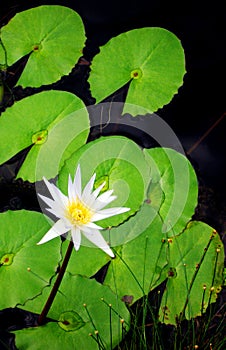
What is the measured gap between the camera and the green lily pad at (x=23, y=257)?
1.92m

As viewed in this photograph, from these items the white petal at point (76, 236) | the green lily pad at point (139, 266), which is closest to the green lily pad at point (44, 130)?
the green lily pad at point (139, 266)

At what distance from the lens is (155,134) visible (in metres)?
2.34

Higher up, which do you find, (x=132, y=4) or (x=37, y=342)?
(x=132, y=4)

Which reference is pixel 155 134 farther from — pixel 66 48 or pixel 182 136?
pixel 66 48

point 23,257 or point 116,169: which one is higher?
point 116,169

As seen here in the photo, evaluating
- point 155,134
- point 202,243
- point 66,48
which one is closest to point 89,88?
Answer: point 66,48

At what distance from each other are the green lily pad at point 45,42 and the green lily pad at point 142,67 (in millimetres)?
136

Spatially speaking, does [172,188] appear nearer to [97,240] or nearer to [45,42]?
[97,240]

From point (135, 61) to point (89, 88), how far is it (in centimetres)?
26

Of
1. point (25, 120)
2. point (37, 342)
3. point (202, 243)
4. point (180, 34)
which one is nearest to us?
point (37, 342)

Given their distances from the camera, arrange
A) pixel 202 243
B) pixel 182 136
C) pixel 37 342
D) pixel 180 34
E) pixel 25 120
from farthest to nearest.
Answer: pixel 180 34, pixel 182 136, pixel 25 120, pixel 202 243, pixel 37 342

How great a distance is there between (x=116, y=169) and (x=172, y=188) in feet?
0.71

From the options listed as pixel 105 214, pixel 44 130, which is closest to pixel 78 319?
pixel 105 214

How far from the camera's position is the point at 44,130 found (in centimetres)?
219
